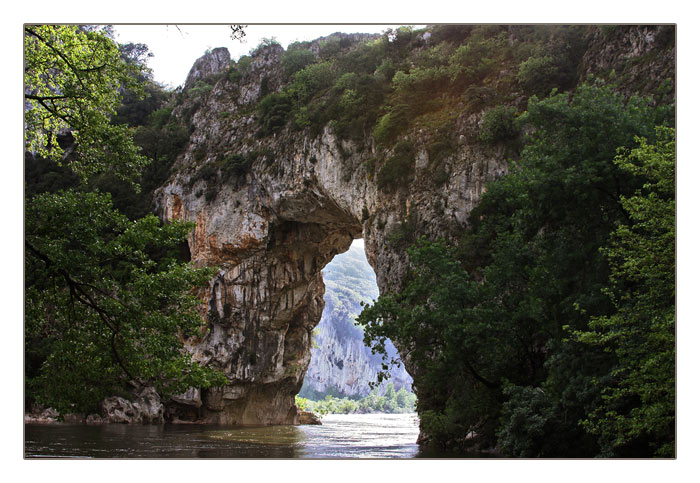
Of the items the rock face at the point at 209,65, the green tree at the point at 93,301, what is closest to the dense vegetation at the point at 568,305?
the green tree at the point at 93,301

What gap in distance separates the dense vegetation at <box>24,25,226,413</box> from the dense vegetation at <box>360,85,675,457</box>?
219 inches

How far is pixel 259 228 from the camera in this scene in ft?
98.1

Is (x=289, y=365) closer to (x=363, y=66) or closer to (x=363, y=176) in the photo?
Result: (x=363, y=176)

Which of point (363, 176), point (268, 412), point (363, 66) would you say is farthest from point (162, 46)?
point (268, 412)

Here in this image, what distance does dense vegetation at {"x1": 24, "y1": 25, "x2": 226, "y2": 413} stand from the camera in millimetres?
8641

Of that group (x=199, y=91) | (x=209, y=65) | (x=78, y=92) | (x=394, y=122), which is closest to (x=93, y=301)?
(x=78, y=92)

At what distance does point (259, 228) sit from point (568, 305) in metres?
20.8

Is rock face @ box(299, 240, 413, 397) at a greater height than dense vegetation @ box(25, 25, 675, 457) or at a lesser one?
lesser

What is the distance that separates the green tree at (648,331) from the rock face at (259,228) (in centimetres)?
1487

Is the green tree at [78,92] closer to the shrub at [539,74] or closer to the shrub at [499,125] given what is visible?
the shrub at [499,125]

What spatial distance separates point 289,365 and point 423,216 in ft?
56.8

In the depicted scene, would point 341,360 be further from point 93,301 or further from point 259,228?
point 93,301

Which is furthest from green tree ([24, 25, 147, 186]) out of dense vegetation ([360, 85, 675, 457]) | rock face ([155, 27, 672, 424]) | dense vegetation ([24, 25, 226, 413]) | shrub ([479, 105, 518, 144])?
rock face ([155, 27, 672, 424])

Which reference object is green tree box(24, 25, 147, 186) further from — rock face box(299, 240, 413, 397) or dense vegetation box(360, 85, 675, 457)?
rock face box(299, 240, 413, 397)
